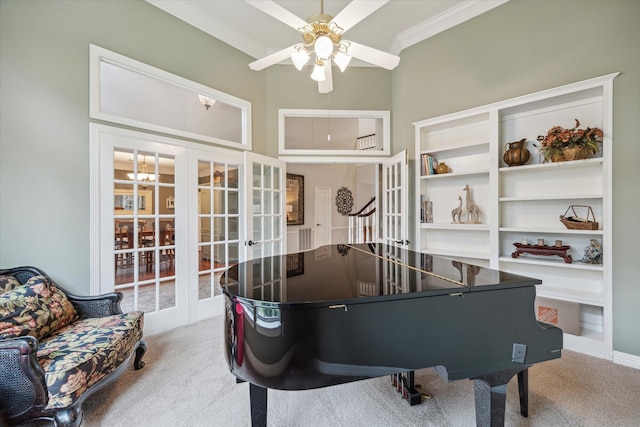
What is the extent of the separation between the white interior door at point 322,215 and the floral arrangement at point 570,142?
5.17 meters

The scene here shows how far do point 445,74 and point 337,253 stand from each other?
100.0 inches

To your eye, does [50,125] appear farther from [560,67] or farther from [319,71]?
[560,67]

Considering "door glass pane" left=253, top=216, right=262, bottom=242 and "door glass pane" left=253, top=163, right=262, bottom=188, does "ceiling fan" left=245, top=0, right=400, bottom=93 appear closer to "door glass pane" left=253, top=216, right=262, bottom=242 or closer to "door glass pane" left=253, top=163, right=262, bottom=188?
"door glass pane" left=253, top=163, right=262, bottom=188

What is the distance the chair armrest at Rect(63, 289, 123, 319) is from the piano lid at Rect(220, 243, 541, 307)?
1157 millimetres

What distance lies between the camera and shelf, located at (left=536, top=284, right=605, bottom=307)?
7.86 ft

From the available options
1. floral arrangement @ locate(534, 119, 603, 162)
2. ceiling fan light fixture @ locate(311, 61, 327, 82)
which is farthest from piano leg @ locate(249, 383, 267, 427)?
floral arrangement @ locate(534, 119, 603, 162)

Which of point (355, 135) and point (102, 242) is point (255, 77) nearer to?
point (102, 242)

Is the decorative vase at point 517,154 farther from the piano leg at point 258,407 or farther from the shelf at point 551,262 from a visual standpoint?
the piano leg at point 258,407

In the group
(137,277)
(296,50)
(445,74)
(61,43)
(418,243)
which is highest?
(445,74)

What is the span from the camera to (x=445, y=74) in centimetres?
333

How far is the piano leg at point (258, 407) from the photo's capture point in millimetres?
1439

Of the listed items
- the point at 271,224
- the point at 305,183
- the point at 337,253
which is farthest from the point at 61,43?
the point at 305,183

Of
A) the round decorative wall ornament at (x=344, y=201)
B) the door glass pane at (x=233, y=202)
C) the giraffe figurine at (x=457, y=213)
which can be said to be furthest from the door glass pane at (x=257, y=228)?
the round decorative wall ornament at (x=344, y=201)

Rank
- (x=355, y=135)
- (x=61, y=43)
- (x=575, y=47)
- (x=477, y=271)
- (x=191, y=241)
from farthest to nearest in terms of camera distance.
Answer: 1. (x=355, y=135)
2. (x=191, y=241)
3. (x=575, y=47)
4. (x=61, y=43)
5. (x=477, y=271)
